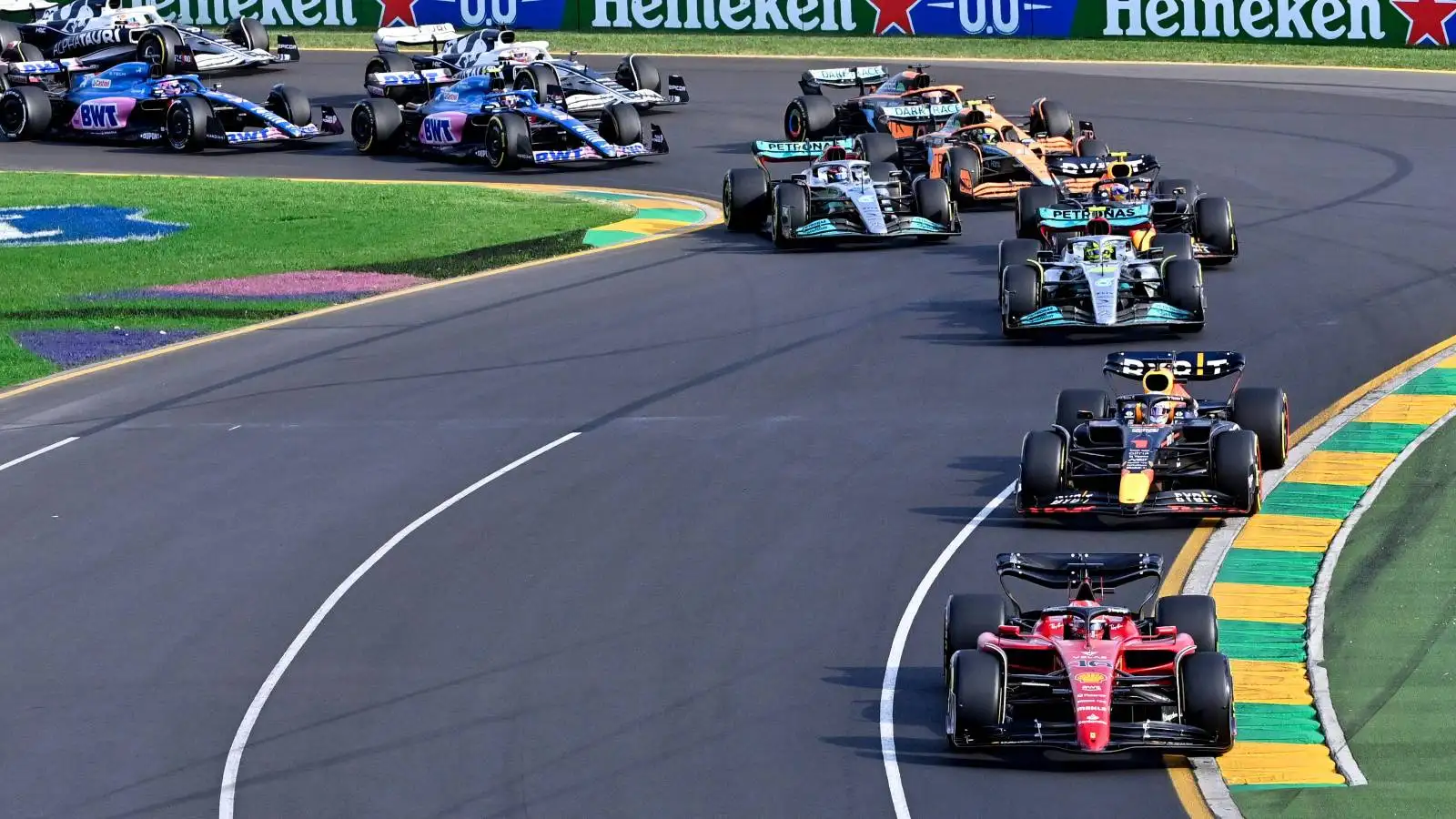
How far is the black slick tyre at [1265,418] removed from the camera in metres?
21.8

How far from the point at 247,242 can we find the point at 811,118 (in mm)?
12238

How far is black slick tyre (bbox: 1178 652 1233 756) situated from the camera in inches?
581

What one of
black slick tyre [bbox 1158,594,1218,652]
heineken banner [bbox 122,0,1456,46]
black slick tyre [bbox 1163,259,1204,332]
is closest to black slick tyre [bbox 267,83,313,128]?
heineken banner [bbox 122,0,1456,46]

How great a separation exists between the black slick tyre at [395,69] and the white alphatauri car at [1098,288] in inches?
916

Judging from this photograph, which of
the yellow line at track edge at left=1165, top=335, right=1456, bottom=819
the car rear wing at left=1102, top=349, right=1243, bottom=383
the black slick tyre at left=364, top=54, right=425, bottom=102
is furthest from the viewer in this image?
the black slick tyre at left=364, top=54, right=425, bottom=102

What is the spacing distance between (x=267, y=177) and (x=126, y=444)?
21.0 metres

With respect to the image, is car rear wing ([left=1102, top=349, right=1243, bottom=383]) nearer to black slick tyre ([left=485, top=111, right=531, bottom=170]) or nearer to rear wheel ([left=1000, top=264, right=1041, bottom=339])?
rear wheel ([left=1000, top=264, right=1041, bottom=339])

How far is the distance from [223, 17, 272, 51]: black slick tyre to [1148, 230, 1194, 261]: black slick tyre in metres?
32.2

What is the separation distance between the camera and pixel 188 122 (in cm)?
4728

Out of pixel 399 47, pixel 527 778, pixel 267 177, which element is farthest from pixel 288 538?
pixel 399 47

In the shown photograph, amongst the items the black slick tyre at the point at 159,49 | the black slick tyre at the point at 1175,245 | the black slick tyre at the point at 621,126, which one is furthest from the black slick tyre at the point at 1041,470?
the black slick tyre at the point at 159,49

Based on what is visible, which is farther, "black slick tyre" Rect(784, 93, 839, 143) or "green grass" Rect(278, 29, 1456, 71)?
"green grass" Rect(278, 29, 1456, 71)

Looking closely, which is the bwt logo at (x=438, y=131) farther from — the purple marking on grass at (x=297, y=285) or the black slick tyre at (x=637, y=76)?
the purple marking on grass at (x=297, y=285)

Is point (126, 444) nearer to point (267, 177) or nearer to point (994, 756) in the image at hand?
point (994, 756)
